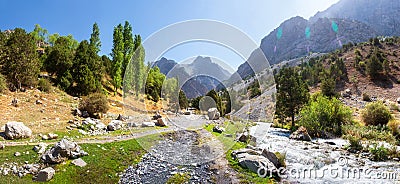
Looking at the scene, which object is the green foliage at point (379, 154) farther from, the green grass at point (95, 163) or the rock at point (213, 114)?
the green grass at point (95, 163)

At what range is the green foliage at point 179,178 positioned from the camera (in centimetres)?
1058

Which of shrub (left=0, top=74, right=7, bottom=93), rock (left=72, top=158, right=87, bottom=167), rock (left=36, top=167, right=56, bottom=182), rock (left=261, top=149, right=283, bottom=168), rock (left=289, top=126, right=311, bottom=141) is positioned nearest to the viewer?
rock (left=36, top=167, right=56, bottom=182)

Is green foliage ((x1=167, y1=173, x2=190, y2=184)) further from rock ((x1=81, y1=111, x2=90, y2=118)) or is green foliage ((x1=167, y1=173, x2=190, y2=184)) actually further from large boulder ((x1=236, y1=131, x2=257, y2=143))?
rock ((x1=81, y1=111, x2=90, y2=118))

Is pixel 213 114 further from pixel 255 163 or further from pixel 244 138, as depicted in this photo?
pixel 255 163

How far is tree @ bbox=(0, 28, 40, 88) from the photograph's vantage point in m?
23.5

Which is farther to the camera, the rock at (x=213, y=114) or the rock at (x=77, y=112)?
the rock at (x=213, y=114)

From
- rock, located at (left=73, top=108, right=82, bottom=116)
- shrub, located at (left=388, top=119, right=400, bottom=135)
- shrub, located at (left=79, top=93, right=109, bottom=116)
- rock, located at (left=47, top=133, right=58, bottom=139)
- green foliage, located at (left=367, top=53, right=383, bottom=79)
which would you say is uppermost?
green foliage, located at (left=367, top=53, right=383, bottom=79)

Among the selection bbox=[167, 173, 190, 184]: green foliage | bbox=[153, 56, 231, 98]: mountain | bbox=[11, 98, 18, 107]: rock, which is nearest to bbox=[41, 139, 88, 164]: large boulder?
bbox=[167, 173, 190, 184]: green foliage

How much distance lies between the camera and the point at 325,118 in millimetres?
27234

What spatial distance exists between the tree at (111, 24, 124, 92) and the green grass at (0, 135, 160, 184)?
89.9 ft

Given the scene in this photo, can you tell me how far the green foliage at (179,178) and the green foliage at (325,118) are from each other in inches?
775

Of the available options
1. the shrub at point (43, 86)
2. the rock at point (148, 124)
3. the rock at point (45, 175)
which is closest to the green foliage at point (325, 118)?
the rock at point (148, 124)

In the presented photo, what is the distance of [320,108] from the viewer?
2767cm

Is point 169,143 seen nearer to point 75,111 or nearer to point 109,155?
point 109,155
